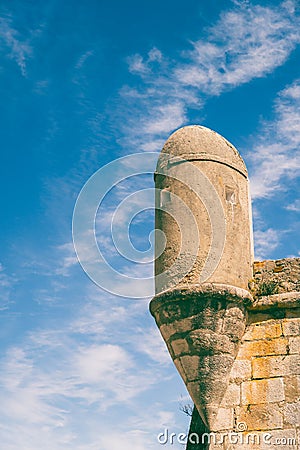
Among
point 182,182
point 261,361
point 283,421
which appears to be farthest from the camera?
point 182,182

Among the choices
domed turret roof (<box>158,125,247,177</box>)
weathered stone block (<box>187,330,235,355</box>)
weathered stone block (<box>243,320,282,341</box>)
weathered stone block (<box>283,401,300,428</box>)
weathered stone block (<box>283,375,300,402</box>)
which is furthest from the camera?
domed turret roof (<box>158,125,247,177</box>)

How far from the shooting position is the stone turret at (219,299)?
6.35 m

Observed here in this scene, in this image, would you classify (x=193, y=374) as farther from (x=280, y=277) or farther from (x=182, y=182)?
(x=182, y=182)

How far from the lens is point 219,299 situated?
649cm

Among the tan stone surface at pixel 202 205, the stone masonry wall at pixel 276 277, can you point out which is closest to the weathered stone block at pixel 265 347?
the stone masonry wall at pixel 276 277

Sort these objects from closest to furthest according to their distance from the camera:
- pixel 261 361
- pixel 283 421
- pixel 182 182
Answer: pixel 283 421 → pixel 261 361 → pixel 182 182

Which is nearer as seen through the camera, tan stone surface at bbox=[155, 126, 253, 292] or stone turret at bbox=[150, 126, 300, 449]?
stone turret at bbox=[150, 126, 300, 449]

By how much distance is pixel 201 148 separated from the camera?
23.3 feet

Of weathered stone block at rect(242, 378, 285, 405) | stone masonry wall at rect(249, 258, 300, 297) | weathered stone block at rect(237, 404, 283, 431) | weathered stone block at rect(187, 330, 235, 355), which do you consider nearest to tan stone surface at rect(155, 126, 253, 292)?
stone masonry wall at rect(249, 258, 300, 297)

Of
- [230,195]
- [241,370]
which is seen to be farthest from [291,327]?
[230,195]

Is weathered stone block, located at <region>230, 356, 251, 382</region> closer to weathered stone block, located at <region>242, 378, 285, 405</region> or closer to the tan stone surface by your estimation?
weathered stone block, located at <region>242, 378, 285, 405</region>

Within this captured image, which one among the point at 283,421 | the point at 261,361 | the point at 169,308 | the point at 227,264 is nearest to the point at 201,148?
the point at 227,264

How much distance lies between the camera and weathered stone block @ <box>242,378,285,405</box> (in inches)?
246

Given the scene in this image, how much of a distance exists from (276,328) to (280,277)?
0.57 m
